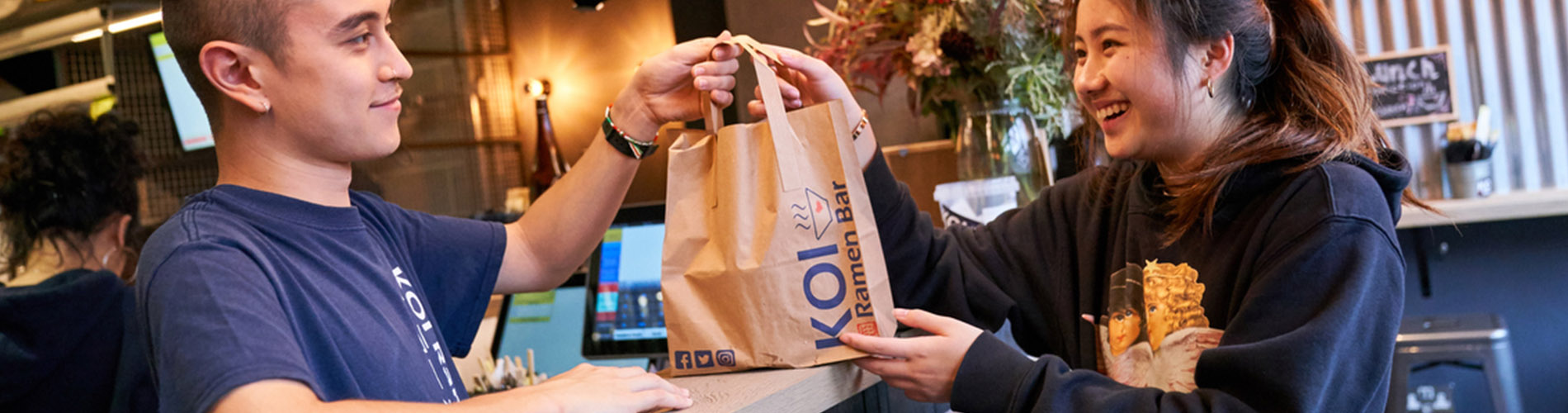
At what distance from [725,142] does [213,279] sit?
440 millimetres

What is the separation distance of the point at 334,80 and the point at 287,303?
209 millimetres

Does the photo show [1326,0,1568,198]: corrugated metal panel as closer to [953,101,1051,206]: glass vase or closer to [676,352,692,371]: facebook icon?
[953,101,1051,206]: glass vase

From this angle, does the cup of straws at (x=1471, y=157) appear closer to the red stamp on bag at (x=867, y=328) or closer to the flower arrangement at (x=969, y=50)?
the flower arrangement at (x=969, y=50)

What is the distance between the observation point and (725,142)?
0.98 meters

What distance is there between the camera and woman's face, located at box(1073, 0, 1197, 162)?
1.12 metres

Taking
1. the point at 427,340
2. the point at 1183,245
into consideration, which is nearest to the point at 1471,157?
the point at 1183,245

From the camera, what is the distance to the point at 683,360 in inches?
38.9

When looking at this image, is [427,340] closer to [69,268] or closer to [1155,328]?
[1155,328]

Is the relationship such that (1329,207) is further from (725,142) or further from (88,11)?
(88,11)

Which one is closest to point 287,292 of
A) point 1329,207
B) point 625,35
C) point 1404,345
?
point 1329,207

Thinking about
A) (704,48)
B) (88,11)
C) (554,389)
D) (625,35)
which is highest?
(88,11)

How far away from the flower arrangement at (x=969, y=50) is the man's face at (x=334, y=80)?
972 mm

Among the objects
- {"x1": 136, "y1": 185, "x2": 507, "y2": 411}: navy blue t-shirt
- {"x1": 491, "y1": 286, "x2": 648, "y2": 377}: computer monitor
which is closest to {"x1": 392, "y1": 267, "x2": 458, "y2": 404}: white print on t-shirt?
{"x1": 136, "y1": 185, "x2": 507, "y2": 411}: navy blue t-shirt

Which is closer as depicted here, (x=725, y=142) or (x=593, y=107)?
(x=725, y=142)
